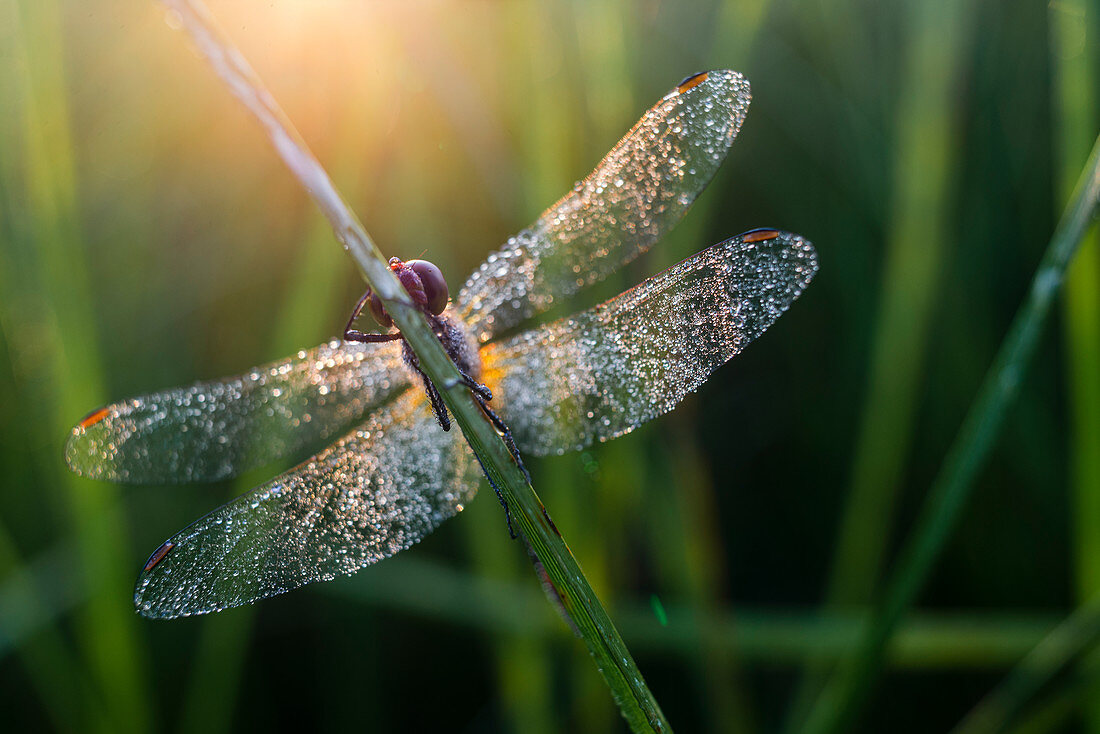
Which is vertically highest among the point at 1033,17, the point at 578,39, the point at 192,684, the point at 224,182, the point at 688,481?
the point at 224,182

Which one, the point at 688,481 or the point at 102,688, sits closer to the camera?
the point at 102,688

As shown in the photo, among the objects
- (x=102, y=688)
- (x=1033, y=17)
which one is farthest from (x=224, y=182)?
(x=1033, y=17)

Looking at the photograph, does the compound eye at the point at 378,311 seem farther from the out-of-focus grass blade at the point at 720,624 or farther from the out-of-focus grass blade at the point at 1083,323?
the out-of-focus grass blade at the point at 1083,323

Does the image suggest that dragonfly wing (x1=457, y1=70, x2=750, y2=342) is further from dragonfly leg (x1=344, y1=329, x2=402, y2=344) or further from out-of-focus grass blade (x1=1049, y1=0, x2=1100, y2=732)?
out-of-focus grass blade (x1=1049, y1=0, x2=1100, y2=732)

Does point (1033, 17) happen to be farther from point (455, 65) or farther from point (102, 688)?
point (102, 688)

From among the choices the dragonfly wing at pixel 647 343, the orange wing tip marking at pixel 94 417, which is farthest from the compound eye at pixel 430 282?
the orange wing tip marking at pixel 94 417
